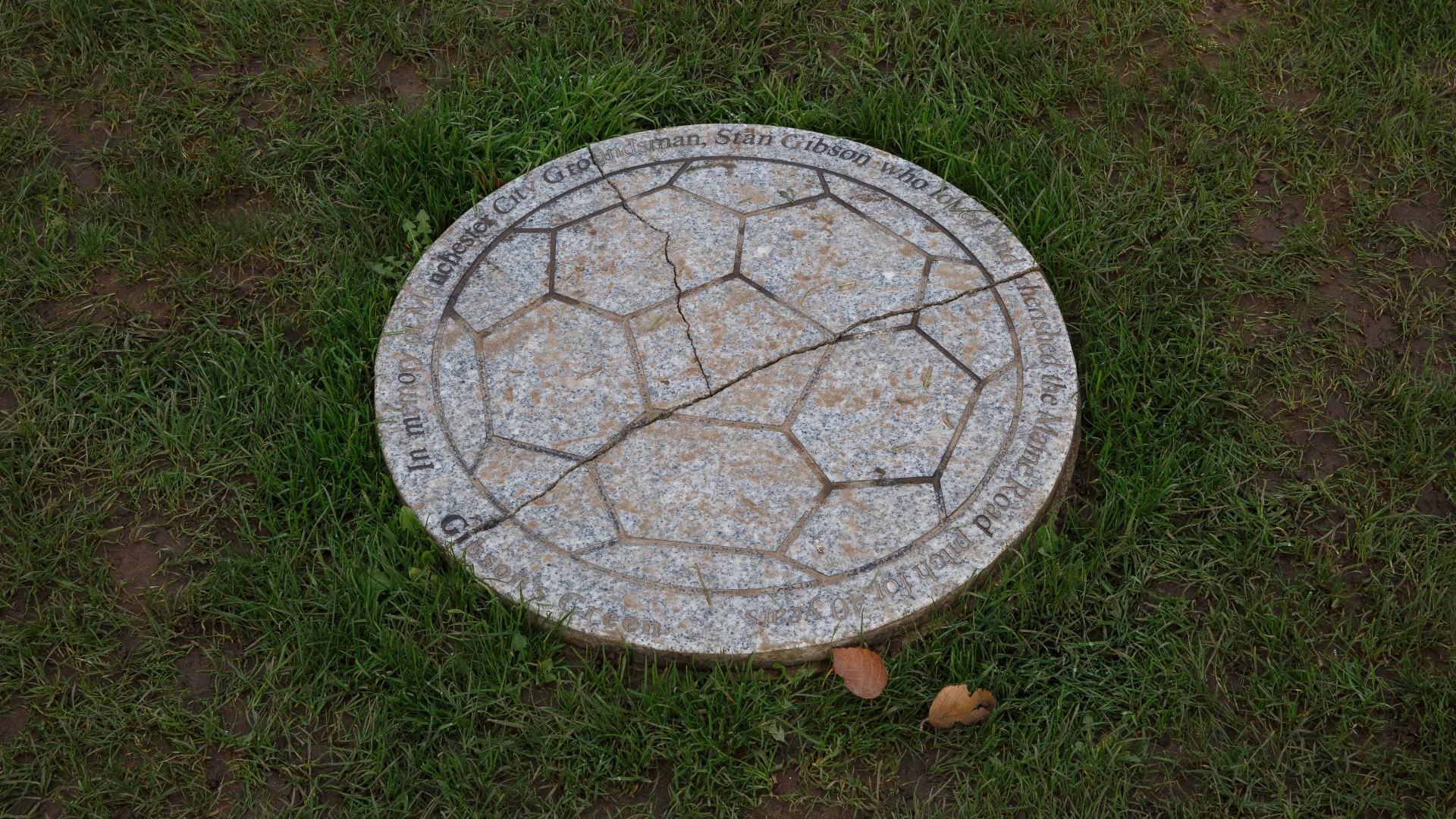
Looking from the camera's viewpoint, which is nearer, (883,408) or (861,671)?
(861,671)

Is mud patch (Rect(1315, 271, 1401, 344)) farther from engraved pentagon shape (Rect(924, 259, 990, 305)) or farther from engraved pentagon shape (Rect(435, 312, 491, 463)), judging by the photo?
engraved pentagon shape (Rect(435, 312, 491, 463))

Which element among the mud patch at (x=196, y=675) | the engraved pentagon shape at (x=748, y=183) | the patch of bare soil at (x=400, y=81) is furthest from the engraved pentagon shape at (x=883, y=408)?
the patch of bare soil at (x=400, y=81)

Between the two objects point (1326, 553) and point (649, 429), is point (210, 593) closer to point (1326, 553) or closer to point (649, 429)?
point (649, 429)

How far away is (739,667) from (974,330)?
3.14 ft

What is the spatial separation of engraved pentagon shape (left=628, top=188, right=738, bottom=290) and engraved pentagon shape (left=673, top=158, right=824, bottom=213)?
38 millimetres

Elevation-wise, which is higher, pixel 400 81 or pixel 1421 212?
pixel 1421 212

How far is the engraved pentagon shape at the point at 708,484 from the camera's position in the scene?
2285mm

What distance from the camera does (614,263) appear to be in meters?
2.75

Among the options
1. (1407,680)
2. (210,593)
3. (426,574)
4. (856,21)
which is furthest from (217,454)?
(1407,680)

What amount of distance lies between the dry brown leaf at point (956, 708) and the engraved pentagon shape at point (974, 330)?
2.35 feet

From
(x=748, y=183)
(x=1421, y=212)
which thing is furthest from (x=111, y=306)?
(x=1421, y=212)

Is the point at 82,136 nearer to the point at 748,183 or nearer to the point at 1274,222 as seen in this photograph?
the point at 748,183

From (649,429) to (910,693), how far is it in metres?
0.76

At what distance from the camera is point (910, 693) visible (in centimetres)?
216
